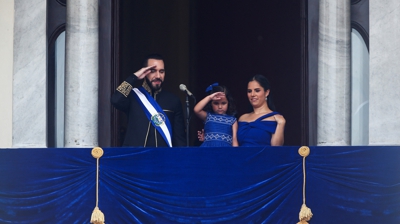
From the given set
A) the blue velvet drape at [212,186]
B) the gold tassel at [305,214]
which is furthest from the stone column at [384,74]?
the gold tassel at [305,214]

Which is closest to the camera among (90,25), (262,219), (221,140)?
(262,219)

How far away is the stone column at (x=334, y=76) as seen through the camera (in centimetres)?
942

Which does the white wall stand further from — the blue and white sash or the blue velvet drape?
the blue velvet drape

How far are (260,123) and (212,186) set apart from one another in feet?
3.32

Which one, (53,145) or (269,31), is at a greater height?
(269,31)

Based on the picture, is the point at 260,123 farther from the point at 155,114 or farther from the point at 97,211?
the point at 97,211

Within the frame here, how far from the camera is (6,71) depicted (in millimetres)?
9914

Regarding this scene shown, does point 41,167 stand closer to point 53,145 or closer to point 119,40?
point 53,145

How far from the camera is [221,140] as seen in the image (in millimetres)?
8672

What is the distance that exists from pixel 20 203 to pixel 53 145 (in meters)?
1.91

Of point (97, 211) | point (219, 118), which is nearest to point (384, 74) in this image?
point (219, 118)

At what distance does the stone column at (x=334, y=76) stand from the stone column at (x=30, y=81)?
2988mm

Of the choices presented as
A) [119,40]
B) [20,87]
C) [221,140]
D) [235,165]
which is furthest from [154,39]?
[235,165]

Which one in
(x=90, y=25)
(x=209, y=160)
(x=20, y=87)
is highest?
(x=90, y=25)
